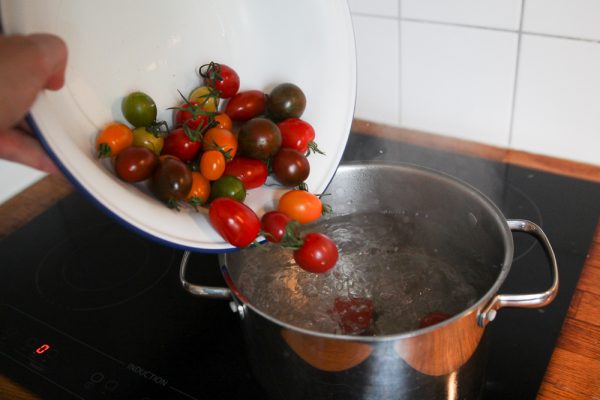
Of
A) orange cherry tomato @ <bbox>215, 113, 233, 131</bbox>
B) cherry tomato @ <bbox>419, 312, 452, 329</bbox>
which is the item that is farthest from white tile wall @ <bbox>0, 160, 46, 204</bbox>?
cherry tomato @ <bbox>419, 312, 452, 329</bbox>

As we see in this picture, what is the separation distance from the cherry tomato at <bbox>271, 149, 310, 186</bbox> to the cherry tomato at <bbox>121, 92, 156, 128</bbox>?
0.14 m

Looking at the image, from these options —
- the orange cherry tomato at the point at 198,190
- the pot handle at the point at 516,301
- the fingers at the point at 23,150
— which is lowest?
the pot handle at the point at 516,301

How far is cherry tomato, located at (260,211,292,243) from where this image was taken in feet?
2.05

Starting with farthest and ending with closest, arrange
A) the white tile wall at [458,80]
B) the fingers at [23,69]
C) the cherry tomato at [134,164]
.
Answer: the white tile wall at [458,80] → the cherry tomato at [134,164] → the fingers at [23,69]

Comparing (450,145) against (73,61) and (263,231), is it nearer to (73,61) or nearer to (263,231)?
(263,231)

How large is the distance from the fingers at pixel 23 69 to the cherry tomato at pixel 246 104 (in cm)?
25

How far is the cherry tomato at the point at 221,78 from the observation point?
688 millimetres

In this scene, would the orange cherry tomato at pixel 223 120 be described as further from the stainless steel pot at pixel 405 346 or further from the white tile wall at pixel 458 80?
the white tile wall at pixel 458 80

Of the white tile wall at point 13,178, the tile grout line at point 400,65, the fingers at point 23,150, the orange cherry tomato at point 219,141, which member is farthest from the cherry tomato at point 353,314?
the white tile wall at point 13,178

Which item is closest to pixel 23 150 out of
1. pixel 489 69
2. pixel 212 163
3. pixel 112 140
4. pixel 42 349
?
pixel 112 140

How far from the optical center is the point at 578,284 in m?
0.73

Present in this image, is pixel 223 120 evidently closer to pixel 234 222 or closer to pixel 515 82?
pixel 234 222

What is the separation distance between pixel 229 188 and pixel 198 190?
4 cm

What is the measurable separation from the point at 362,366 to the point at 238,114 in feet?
1.08
